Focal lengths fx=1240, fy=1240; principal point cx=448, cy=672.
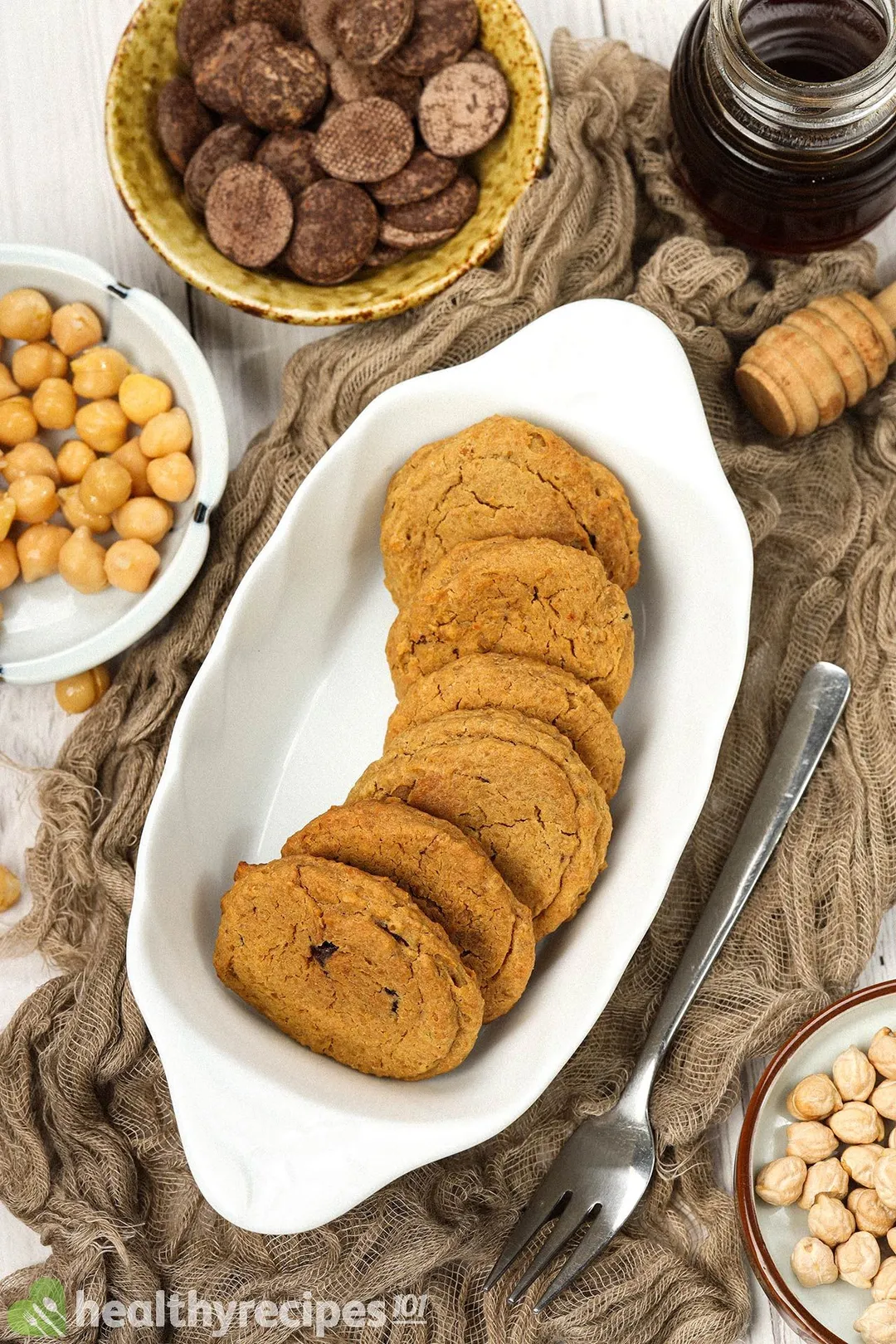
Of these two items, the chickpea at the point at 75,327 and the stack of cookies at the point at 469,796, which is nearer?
the stack of cookies at the point at 469,796

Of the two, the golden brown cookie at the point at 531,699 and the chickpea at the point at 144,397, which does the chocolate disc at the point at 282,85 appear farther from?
the golden brown cookie at the point at 531,699

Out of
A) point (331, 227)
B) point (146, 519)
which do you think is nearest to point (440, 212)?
point (331, 227)

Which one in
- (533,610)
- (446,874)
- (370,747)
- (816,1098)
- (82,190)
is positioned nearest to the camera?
(446,874)

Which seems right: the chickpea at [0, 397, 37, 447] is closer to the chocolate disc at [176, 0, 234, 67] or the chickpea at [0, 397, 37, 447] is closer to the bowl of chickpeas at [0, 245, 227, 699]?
the bowl of chickpeas at [0, 245, 227, 699]

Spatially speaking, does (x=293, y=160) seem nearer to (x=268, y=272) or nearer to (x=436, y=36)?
(x=268, y=272)

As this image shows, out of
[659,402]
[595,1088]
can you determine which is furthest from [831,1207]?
[659,402]

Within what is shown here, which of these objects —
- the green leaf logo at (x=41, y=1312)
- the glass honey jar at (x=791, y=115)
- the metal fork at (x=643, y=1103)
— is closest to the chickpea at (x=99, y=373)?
the glass honey jar at (x=791, y=115)

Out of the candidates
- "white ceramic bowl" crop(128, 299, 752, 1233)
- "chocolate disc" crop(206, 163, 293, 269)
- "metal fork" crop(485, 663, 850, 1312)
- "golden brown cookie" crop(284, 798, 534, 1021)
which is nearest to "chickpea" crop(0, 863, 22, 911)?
"white ceramic bowl" crop(128, 299, 752, 1233)
